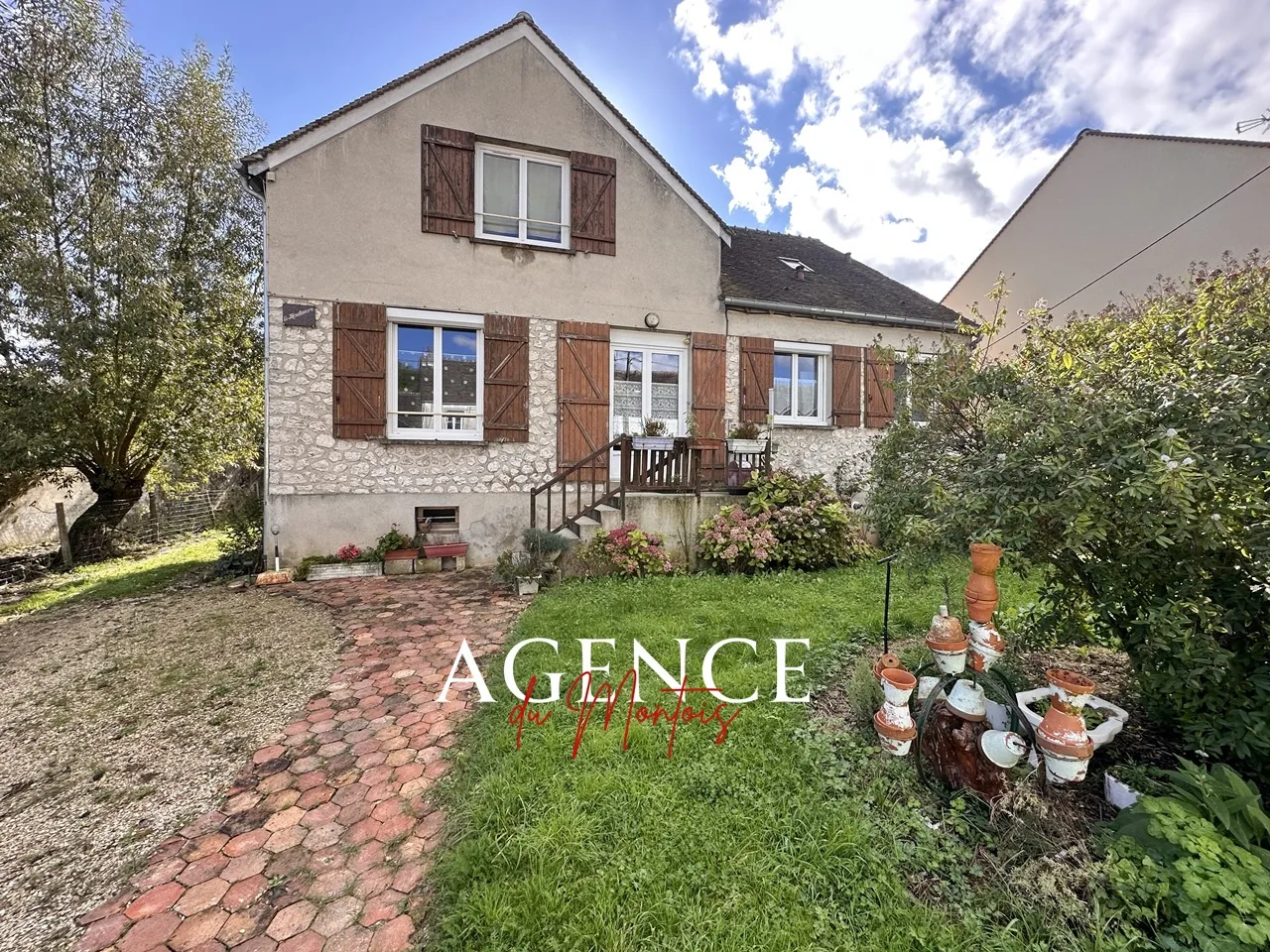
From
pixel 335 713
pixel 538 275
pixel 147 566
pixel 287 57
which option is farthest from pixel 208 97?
pixel 335 713

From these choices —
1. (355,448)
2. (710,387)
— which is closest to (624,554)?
(710,387)

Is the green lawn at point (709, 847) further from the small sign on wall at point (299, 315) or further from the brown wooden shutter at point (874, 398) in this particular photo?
the brown wooden shutter at point (874, 398)

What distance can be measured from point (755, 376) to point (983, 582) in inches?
281

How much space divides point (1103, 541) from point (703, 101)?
10.0m

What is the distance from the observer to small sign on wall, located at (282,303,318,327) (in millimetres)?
6879

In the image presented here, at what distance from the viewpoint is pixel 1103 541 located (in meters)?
2.35

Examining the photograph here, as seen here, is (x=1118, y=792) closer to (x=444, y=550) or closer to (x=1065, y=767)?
(x=1065, y=767)

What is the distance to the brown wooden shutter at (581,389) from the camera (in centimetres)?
802

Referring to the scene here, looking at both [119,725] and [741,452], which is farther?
[741,452]

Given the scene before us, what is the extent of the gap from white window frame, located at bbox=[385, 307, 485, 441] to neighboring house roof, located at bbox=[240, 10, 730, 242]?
97.8 inches

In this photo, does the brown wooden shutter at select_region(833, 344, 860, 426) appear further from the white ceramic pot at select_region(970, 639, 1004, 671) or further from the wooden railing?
the white ceramic pot at select_region(970, 639, 1004, 671)

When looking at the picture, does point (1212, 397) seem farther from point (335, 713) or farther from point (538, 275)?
point (538, 275)

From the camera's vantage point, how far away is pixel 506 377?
25.5 feet

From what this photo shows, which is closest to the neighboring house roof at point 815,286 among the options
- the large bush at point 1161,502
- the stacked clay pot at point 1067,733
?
the large bush at point 1161,502
